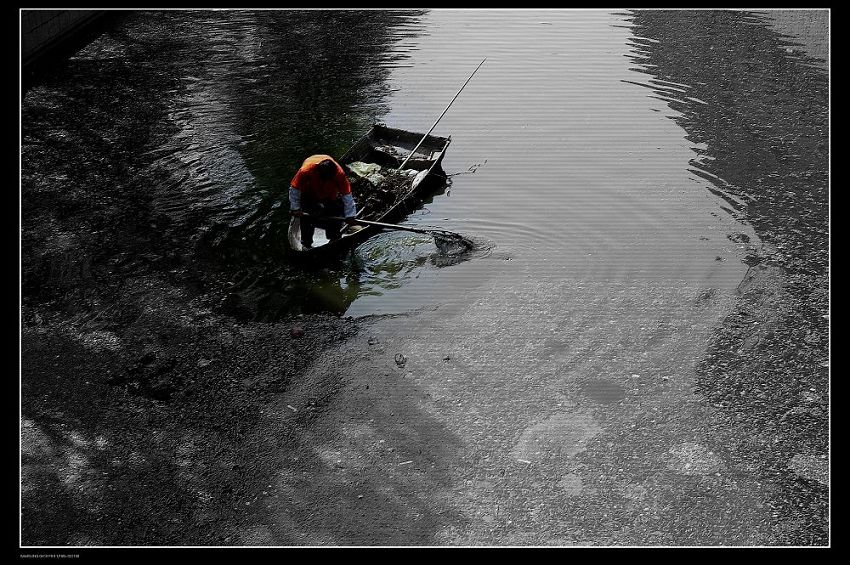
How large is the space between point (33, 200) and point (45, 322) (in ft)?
15.5

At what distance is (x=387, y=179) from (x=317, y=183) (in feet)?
8.31

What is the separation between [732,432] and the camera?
9578 mm

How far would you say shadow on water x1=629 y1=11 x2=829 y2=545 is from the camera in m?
9.58

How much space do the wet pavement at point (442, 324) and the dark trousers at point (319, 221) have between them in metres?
0.63

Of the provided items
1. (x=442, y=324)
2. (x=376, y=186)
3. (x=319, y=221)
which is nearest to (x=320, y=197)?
(x=319, y=221)

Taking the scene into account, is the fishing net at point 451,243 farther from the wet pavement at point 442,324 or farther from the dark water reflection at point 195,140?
the dark water reflection at point 195,140

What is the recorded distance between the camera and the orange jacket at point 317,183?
12.5 meters

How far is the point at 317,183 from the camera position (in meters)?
12.6

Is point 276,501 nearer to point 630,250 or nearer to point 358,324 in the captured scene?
point 358,324

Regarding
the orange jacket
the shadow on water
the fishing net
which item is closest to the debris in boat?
the orange jacket

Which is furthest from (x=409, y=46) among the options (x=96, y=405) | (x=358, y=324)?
(x=96, y=405)

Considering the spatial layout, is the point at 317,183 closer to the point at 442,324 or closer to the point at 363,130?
the point at 442,324

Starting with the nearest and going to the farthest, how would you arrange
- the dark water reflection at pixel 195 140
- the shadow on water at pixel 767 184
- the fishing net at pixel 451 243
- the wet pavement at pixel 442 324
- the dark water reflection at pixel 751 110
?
1. the wet pavement at pixel 442 324
2. the shadow on water at pixel 767 184
3. the dark water reflection at pixel 195 140
4. the fishing net at pixel 451 243
5. the dark water reflection at pixel 751 110

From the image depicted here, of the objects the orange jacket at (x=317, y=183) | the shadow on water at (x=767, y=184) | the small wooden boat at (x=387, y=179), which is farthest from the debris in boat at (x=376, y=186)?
the shadow on water at (x=767, y=184)
